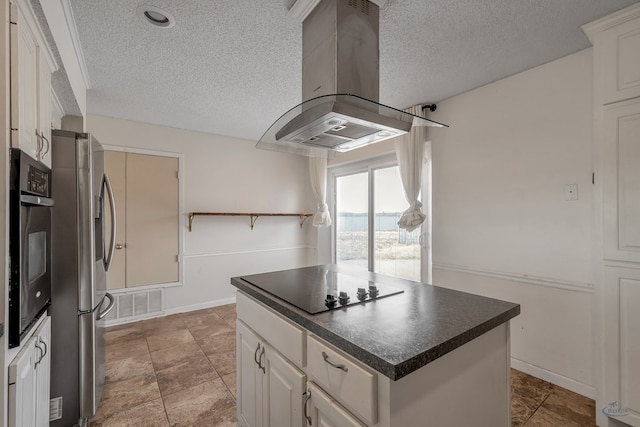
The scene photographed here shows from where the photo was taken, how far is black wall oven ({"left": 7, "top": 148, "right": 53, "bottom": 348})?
1.02 meters

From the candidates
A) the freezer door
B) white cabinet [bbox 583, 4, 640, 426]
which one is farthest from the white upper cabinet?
the freezer door

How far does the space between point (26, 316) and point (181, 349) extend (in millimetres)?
1955

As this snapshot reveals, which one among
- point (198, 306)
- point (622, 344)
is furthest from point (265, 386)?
point (198, 306)

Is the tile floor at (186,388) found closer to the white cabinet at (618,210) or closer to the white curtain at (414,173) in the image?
Answer: the white cabinet at (618,210)

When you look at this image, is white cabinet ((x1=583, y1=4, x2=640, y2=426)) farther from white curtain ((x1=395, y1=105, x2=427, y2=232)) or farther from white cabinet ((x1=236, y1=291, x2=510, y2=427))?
white curtain ((x1=395, y1=105, x2=427, y2=232))

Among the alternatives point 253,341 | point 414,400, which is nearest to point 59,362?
point 253,341

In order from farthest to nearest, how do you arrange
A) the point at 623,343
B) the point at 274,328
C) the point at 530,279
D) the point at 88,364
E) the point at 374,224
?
the point at 374,224 → the point at 530,279 → the point at 88,364 → the point at 623,343 → the point at 274,328

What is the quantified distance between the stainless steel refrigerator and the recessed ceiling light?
832mm

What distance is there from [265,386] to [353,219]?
3.16 m

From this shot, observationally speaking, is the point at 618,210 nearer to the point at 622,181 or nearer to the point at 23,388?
the point at 622,181

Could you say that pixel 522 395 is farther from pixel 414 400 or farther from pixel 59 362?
pixel 59 362

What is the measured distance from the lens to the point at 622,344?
167 centimetres

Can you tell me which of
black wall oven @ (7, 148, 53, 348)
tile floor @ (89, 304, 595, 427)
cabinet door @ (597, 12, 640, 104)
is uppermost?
cabinet door @ (597, 12, 640, 104)

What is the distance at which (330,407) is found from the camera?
3.31 feet
